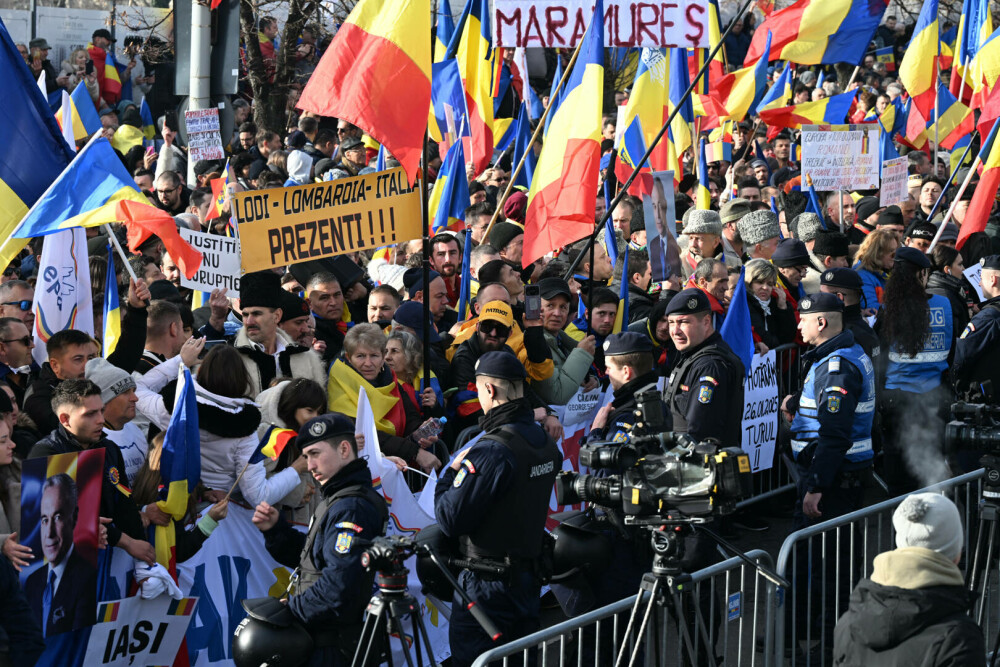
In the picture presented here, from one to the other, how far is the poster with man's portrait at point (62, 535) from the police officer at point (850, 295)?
4672 mm

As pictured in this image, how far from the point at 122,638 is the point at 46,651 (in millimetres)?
360

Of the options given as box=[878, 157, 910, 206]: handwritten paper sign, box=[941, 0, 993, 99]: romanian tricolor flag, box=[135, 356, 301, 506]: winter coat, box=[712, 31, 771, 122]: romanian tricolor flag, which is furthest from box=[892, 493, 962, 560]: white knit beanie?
box=[941, 0, 993, 99]: romanian tricolor flag

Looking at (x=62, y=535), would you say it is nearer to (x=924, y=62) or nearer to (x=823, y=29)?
(x=823, y=29)

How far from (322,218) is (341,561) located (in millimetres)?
2698

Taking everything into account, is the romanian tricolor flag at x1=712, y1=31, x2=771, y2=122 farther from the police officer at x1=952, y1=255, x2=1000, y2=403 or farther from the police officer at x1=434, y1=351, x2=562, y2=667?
the police officer at x1=434, y1=351, x2=562, y2=667

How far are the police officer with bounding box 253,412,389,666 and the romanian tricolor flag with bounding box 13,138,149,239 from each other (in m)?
2.30

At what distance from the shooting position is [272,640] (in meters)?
5.34

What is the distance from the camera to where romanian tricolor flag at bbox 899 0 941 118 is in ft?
47.3

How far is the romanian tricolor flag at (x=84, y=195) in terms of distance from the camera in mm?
6957

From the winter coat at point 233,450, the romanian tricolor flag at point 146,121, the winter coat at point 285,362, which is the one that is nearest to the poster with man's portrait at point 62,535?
the winter coat at point 233,450

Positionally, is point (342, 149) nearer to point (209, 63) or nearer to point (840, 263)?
point (209, 63)

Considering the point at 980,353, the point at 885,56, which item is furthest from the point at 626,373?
the point at 885,56

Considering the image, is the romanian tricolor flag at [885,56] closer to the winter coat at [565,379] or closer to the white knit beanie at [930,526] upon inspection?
the winter coat at [565,379]

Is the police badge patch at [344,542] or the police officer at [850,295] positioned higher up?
the police officer at [850,295]
